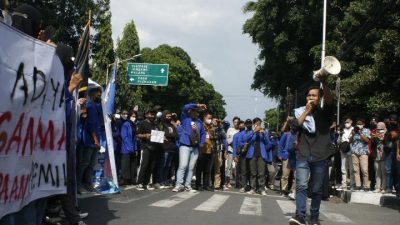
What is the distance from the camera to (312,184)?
282 inches

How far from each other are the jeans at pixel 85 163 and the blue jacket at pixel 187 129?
406cm

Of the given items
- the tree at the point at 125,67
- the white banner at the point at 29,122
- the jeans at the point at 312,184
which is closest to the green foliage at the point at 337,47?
the jeans at the point at 312,184

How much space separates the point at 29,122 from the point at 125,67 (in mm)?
61430

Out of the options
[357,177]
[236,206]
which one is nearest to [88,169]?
[236,206]

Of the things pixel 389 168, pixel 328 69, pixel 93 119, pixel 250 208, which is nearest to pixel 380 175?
pixel 389 168

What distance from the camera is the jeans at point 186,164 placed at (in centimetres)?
1245

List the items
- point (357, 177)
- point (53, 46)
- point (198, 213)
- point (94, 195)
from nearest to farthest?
point (53, 46)
point (198, 213)
point (94, 195)
point (357, 177)

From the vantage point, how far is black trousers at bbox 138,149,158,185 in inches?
472

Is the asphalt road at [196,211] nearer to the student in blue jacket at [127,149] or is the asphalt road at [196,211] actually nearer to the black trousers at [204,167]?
the student in blue jacket at [127,149]

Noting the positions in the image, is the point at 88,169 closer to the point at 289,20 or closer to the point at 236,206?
the point at 236,206

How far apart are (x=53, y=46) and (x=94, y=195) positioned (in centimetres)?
544

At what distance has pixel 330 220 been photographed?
837 centimetres

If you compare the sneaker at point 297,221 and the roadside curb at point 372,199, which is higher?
the roadside curb at point 372,199

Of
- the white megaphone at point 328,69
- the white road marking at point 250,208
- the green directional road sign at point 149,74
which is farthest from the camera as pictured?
the green directional road sign at point 149,74
